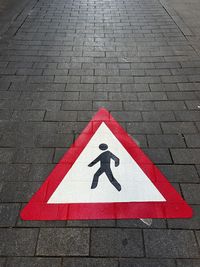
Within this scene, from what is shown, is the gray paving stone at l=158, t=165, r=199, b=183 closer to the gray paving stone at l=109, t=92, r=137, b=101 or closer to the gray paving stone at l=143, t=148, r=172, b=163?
the gray paving stone at l=143, t=148, r=172, b=163

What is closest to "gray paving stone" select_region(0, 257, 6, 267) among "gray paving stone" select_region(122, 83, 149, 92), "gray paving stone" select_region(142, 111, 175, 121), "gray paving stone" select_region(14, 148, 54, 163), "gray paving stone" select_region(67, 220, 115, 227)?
"gray paving stone" select_region(67, 220, 115, 227)

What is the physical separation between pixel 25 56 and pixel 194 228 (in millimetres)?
4907

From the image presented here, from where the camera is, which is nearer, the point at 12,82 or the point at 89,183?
the point at 89,183

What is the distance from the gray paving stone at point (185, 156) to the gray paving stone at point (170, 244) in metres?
1.02

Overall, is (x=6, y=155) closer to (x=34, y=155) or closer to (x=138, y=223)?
(x=34, y=155)

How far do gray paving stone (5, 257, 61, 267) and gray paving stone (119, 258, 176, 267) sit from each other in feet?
2.01

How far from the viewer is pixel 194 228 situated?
9.11ft

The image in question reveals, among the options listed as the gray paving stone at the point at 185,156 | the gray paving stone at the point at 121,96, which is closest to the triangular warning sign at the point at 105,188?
the gray paving stone at the point at 185,156

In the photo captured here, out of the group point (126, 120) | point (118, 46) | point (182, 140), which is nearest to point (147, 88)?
point (126, 120)

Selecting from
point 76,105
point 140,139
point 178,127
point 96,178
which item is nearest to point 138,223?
point 96,178

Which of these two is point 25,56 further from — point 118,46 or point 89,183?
point 89,183

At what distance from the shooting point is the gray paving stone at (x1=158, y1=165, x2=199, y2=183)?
326 cm

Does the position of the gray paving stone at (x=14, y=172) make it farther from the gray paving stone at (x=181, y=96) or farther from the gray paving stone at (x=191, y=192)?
the gray paving stone at (x=181, y=96)

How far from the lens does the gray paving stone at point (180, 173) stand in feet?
10.7
